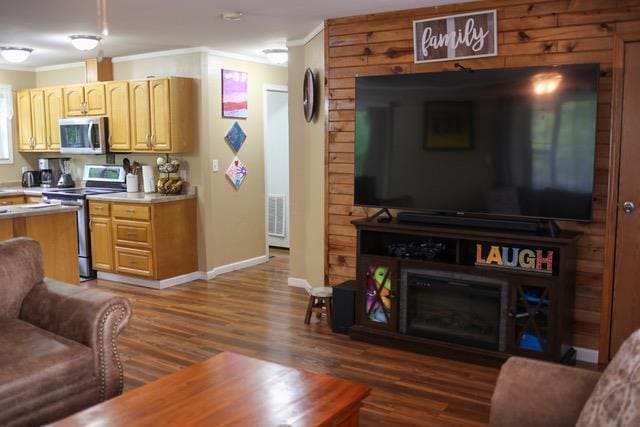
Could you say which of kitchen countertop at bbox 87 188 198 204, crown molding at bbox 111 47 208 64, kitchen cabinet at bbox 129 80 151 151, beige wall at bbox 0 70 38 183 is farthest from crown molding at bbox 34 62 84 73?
kitchen countertop at bbox 87 188 198 204

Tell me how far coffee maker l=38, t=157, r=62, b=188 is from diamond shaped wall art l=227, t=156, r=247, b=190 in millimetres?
2504

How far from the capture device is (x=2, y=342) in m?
2.69

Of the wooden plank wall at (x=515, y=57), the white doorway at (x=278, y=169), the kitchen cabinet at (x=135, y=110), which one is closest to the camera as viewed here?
the wooden plank wall at (x=515, y=57)

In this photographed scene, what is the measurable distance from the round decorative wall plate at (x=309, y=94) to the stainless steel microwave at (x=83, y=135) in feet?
8.08

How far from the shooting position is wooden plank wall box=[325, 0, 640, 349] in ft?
11.8

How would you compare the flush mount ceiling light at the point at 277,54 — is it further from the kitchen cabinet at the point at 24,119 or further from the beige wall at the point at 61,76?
the kitchen cabinet at the point at 24,119

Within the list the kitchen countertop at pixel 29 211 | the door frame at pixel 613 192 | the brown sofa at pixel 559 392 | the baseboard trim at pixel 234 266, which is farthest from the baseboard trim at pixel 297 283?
the brown sofa at pixel 559 392

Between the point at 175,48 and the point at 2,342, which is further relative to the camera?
the point at 175,48

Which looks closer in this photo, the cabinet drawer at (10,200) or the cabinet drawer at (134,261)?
the cabinet drawer at (134,261)

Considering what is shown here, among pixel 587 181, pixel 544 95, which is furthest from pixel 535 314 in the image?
pixel 544 95

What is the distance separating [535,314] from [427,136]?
1.34m

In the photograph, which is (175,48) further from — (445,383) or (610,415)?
(610,415)

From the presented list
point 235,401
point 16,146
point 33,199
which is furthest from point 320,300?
point 16,146

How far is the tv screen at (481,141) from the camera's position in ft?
11.4
